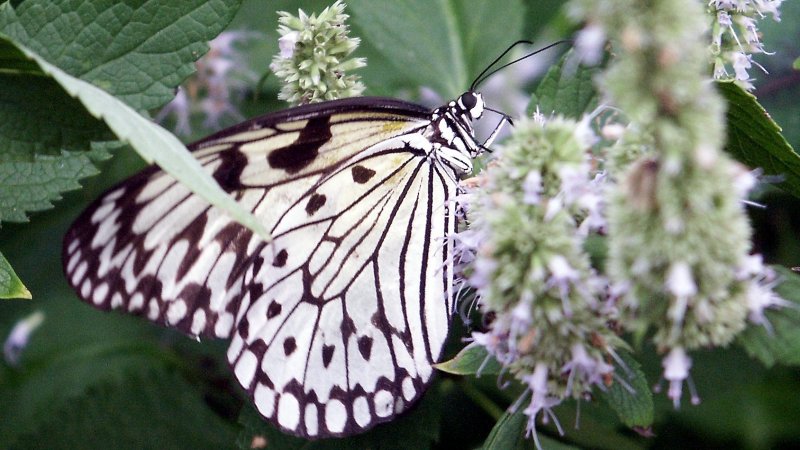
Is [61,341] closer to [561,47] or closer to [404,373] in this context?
[404,373]

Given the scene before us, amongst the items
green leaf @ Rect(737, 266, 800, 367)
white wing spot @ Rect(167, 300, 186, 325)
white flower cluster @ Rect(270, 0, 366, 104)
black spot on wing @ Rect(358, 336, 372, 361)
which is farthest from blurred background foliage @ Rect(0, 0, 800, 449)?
green leaf @ Rect(737, 266, 800, 367)

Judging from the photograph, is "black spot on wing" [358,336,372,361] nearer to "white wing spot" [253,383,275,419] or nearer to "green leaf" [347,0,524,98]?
"white wing spot" [253,383,275,419]

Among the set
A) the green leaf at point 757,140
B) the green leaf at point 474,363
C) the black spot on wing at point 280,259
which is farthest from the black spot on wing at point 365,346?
the green leaf at point 757,140

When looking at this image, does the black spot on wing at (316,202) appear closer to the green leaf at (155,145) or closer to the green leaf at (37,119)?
the green leaf at (37,119)

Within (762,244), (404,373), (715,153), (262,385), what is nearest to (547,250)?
(715,153)

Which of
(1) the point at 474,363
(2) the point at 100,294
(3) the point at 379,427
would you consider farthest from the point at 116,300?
(1) the point at 474,363

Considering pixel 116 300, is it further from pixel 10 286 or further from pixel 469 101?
pixel 469 101
